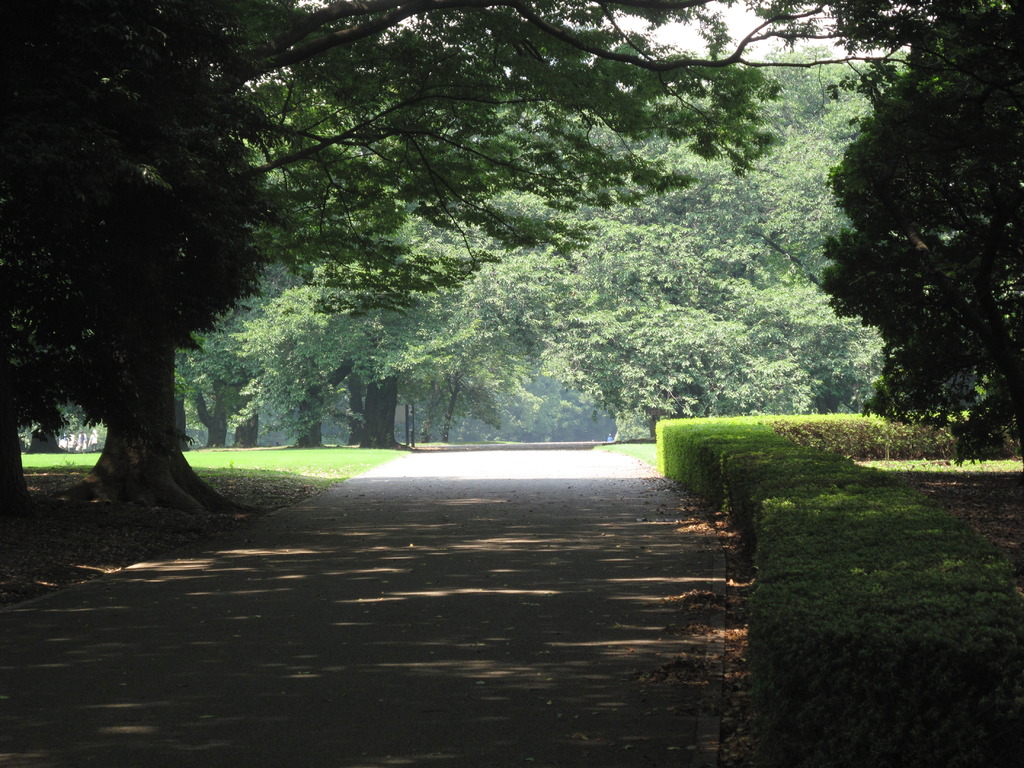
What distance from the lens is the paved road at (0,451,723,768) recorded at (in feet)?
15.7

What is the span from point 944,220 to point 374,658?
1216 centimetres

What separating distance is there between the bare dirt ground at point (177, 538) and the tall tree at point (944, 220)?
137cm

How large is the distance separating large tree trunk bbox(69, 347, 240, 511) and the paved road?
3.26 meters

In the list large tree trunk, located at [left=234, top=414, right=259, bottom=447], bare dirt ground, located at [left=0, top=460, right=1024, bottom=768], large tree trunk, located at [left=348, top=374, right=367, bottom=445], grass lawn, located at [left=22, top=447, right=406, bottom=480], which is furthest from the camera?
large tree trunk, located at [left=234, top=414, right=259, bottom=447]

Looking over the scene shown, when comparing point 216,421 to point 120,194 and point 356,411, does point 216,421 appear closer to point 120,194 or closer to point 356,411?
point 356,411

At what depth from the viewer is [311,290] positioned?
39.9 meters

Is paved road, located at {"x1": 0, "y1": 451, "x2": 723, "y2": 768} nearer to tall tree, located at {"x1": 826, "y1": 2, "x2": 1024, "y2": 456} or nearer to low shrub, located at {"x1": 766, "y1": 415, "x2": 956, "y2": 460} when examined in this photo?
tall tree, located at {"x1": 826, "y1": 2, "x2": 1024, "y2": 456}

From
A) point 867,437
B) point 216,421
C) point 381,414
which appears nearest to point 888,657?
point 867,437

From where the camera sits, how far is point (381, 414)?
159ft

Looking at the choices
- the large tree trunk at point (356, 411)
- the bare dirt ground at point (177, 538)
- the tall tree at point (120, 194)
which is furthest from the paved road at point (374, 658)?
the large tree trunk at point (356, 411)

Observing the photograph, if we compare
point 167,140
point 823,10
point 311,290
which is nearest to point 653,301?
point 311,290

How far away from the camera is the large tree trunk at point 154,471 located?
47.3ft

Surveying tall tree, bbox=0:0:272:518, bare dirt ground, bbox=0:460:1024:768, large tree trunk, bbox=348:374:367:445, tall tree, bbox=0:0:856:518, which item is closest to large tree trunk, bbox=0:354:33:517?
tall tree, bbox=0:0:272:518

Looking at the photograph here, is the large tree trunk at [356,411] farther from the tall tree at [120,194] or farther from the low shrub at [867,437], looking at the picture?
the tall tree at [120,194]
